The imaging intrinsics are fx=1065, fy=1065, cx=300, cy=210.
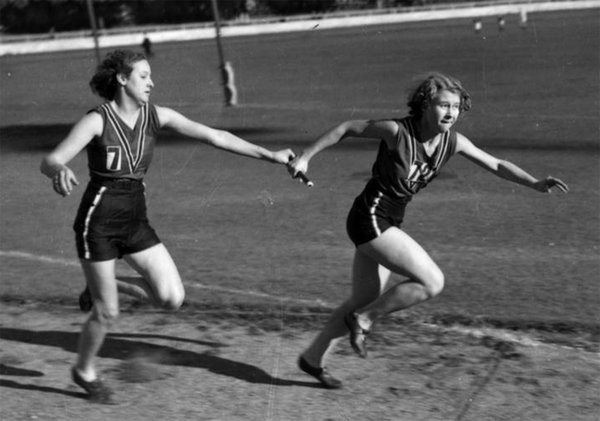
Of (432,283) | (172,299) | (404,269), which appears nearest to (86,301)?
(172,299)

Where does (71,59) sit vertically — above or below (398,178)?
below

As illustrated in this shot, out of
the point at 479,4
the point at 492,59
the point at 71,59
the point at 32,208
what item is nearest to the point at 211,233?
the point at 32,208

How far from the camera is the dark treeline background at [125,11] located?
53.5 metres

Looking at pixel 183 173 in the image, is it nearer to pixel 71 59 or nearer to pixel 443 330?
pixel 443 330

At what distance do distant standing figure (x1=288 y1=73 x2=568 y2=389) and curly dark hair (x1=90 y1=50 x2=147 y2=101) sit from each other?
38.6 inches

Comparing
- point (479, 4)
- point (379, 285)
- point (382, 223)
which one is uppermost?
point (382, 223)

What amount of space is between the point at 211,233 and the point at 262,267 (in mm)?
1643

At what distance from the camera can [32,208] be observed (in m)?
12.7

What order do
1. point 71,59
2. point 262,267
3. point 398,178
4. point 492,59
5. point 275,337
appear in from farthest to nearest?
point 71,59
point 492,59
point 262,267
point 275,337
point 398,178

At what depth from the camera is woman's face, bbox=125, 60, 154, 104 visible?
548cm

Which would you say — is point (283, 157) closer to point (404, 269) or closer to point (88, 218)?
point (404, 269)

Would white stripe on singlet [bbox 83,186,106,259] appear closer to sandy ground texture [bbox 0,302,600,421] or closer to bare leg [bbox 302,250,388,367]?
sandy ground texture [bbox 0,302,600,421]

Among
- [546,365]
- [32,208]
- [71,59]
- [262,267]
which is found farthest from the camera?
[71,59]

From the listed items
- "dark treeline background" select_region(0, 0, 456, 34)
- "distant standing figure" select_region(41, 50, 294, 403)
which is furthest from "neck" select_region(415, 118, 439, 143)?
"dark treeline background" select_region(0, 0, 456, 34)
